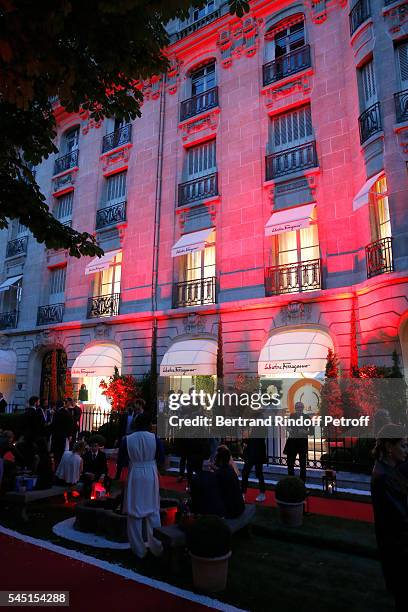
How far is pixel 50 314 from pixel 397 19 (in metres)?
17.7

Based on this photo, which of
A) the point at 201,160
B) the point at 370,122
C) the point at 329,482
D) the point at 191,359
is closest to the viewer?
the point at 329,482

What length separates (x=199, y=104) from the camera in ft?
59.3

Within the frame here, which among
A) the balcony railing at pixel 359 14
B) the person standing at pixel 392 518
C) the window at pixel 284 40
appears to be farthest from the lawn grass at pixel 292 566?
the window at pixel 284 40

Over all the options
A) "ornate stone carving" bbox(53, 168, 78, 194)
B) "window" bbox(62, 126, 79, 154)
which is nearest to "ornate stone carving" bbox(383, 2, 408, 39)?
"ornate stone carving" bbox(53, 168, 78, 194)

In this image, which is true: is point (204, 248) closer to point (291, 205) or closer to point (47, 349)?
point (291, 205)

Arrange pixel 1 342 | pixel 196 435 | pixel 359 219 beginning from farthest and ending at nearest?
pixel 1 342 < pixel 359 219 < pixel 196 435

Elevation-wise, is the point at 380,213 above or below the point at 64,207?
below

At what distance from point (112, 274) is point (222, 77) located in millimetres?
9417

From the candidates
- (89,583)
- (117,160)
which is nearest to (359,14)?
(117,160)

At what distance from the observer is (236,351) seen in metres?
14.8

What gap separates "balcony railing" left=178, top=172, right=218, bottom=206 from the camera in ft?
54.7

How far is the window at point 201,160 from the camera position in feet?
56.9

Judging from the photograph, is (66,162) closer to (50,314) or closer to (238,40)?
(50,314)

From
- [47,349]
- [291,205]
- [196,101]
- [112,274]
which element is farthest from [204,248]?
[47,349]
